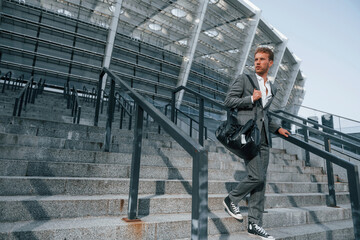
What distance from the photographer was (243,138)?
1988mm

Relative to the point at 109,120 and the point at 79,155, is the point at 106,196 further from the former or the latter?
the point at 109,120

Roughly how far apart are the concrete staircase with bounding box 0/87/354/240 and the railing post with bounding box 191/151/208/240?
0.80m

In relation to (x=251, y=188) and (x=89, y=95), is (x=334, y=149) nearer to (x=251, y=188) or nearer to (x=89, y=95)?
(x=251, y=188)

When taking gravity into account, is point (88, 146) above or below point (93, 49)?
below

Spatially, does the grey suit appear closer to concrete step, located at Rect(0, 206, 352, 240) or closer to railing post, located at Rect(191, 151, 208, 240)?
concrete step, located at Rect(0, 206, 352, 240)

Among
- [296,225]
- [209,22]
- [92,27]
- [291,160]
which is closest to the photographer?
[296,225]

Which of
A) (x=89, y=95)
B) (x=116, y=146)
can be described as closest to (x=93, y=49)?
(x=89, y=95)

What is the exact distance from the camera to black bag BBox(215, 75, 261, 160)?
1979 millimetres

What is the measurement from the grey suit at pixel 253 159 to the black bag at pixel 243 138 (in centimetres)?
14

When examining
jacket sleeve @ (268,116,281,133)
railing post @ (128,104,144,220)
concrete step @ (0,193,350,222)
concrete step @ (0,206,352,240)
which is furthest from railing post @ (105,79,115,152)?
jacket sleeve @ (268,116,281,133)

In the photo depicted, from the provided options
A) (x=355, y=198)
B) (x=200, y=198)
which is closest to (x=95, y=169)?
(x=200, y=198)

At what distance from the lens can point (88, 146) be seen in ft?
10.6

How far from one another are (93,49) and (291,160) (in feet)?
54.6

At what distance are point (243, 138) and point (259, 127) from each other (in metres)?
0.30
